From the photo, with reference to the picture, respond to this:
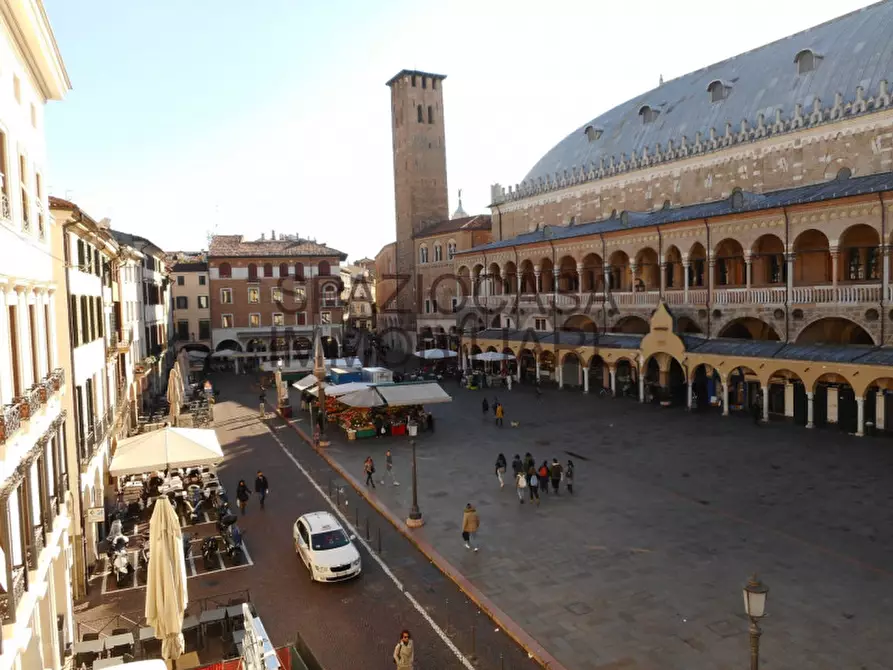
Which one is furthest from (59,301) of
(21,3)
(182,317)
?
(182,317)

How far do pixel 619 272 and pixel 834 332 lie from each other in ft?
55.0

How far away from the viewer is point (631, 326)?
4738 cm

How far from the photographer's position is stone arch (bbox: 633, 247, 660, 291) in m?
45.8

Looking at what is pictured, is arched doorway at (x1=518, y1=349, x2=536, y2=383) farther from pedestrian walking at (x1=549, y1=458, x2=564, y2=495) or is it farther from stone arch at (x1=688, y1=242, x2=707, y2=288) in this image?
pedestrian walking at (x1=549, y1=458, x2=564, y2=495)

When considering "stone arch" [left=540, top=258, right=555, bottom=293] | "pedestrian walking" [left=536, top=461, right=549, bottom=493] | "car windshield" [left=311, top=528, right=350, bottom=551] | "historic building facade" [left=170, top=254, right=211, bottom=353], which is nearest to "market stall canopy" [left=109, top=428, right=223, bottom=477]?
"car windshield" [left=311, top=528, right=350, bottom=551]

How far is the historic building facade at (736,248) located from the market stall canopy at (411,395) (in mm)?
14198

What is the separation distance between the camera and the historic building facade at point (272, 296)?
66.8 m

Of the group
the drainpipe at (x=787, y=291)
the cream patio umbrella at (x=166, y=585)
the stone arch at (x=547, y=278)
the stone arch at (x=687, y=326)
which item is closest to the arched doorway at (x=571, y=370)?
the stone arch at (x=547, y=278)

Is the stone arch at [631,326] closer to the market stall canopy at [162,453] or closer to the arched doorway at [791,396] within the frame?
the arched doorway at [791,396]

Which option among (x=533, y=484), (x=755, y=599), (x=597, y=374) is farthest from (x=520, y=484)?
(x=597, y=374)

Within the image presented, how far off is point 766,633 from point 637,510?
7.79m

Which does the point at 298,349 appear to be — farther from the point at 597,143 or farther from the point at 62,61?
the point at 62,61

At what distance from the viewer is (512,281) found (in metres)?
58.6

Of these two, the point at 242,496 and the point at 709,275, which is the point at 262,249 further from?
the point at 242,496
